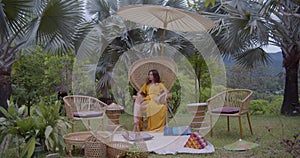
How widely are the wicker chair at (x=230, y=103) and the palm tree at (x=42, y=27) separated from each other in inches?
88.0

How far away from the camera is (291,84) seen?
661cm

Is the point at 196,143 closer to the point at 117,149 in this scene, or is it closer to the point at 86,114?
the point at 117,149

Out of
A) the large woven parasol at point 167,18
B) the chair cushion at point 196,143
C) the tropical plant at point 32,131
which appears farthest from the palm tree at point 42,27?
the chair cushion at point 196,143

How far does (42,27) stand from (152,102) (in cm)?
200

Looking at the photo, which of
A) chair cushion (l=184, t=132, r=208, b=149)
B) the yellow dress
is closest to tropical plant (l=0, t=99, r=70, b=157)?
chair cushion (l=184, t=132, r=208, b=149)

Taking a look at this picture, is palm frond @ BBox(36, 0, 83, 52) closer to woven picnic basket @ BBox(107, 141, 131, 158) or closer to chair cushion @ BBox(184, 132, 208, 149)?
woven picnic basket @ BBox(107, 141, 131, 158)

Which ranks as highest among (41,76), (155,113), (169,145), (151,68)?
(151,68)

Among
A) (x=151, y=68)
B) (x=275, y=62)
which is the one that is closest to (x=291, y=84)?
(x=275, y=62)

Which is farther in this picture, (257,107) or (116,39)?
(257,107)

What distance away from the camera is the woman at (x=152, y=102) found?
15.8ft

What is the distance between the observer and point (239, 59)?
633 centimetres

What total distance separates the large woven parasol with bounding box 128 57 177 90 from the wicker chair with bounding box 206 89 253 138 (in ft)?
2.74

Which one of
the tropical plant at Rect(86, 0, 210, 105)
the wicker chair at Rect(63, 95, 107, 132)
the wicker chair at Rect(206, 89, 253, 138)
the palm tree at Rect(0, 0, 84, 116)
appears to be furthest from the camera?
the tropical plant at Rect(86, 0, 210, 105)

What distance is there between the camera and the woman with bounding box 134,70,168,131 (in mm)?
4805
